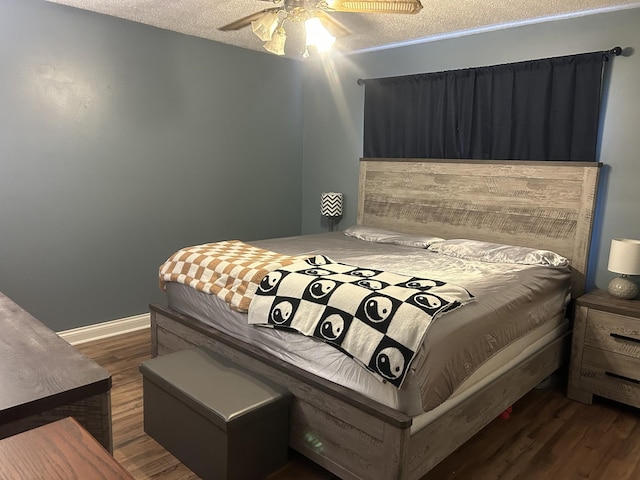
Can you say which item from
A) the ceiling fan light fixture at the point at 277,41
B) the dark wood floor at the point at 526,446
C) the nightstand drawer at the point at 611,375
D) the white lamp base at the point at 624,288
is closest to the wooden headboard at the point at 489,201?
the white lamp base at the point at 624,288

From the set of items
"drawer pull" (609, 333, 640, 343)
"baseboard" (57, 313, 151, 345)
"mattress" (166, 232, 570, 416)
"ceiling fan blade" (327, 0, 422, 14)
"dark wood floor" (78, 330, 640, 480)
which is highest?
"ceiling fan blade" (327, 0, 422, 14)

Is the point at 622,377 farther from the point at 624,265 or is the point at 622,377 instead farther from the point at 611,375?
the point at 624,265

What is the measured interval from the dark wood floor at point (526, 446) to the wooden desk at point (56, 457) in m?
1.47

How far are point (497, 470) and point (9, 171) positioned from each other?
328 cm

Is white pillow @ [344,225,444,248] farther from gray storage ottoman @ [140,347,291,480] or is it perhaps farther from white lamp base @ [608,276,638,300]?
gray storage ottoman @ [140,347,291,480]

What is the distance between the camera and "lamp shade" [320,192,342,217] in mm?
4488

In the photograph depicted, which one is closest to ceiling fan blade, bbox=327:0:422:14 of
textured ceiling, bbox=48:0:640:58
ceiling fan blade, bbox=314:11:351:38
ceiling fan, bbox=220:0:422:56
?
ceiling fan, bbox=220:0:422:56

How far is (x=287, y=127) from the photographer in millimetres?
4727

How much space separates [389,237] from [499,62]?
148 centimetres

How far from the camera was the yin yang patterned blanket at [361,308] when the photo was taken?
184 cm

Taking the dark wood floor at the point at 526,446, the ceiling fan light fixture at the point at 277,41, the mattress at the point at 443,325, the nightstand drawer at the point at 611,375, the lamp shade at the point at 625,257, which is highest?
the ceiling fan light fixture at the point at 277,41

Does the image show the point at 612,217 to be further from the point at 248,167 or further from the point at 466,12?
the point at 248,167

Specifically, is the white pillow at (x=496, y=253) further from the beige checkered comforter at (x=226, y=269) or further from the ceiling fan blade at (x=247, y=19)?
the ceiling fan blade at (x=247, y=19)

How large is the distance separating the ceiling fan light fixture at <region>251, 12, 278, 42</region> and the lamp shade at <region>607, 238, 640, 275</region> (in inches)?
89.3
